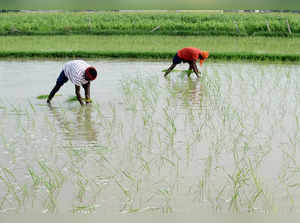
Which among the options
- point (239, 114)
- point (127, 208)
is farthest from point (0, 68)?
point (127, 208)

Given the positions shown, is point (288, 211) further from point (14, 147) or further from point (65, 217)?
point (14, 147)

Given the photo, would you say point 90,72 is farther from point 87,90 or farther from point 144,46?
point 144,46

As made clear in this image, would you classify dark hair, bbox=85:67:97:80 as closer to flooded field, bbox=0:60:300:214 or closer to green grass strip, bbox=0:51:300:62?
flooded field, bbox=0:60:300:214

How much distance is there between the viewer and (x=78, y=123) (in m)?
5.20

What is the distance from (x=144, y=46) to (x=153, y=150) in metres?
10.9

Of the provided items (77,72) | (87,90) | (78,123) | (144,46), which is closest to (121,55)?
(144,46)

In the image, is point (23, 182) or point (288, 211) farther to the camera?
point (23, 182)

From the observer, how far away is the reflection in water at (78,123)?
15.1 ft

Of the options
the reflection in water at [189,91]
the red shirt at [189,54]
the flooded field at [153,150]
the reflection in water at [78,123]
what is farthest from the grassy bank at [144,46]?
the reflection in water at [78,123]

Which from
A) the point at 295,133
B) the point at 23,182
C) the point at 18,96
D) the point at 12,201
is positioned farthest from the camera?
the point at 18,96

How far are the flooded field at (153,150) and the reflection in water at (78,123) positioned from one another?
1 cm

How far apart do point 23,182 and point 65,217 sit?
689 millimetres

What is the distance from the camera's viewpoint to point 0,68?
406 inches

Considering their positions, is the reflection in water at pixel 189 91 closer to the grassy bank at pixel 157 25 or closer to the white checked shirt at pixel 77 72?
the white checked shirt at pixel 77 72
